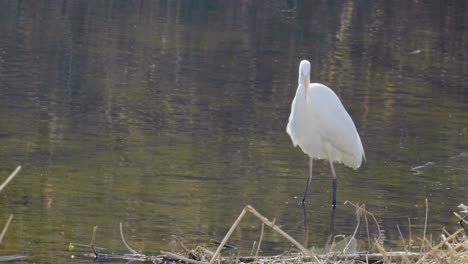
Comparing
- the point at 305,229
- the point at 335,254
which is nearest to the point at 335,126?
the point at 305,229

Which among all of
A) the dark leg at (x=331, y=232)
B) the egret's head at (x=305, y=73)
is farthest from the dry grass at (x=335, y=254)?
the egret's head at (x=305, y=73)

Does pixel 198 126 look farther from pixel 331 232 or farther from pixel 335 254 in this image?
pixel 335 254

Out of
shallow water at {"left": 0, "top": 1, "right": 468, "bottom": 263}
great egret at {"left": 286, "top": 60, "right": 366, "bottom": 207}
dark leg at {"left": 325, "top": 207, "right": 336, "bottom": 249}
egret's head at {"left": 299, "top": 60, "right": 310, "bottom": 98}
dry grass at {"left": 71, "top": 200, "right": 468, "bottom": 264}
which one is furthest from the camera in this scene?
great egret at {"left": 286, "top": 60, "right": 366, "bottom": 207}

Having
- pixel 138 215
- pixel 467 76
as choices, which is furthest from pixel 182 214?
pixel 467 76

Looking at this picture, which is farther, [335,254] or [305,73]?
[305,73]

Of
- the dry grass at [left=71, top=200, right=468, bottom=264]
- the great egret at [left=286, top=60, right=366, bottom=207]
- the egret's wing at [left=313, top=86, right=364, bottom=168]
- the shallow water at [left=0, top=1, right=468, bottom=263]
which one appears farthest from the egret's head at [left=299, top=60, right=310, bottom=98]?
the dry grass at [left=71, top=200, right=468, bottom=264]

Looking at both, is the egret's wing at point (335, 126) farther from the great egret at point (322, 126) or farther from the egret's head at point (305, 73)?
the egret's head at point (305, 73)

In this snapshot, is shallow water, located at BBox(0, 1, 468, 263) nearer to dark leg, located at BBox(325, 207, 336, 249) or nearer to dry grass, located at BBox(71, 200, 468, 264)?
dark leg, located at BBox(325, 207, 336, 249)

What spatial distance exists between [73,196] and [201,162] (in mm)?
1591

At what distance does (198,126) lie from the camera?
1038cm

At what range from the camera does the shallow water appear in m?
7.18

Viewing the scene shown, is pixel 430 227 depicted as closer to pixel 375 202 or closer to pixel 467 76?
pixel 375 202

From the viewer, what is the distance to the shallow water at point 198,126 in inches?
283

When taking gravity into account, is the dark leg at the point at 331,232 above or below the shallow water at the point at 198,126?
below
